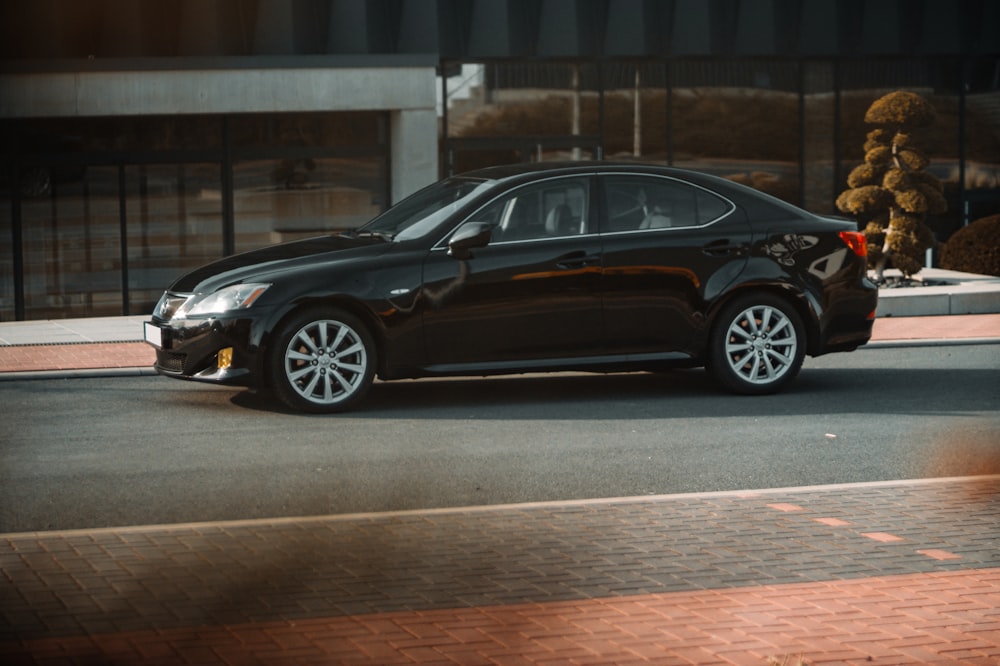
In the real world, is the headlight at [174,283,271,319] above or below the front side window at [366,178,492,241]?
below

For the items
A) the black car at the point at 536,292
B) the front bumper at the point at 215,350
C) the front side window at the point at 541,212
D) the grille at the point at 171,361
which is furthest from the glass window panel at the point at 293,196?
the front bumper at the point at 215,350

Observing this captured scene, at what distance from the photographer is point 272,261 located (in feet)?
32.2

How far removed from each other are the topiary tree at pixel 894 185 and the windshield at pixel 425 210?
384 inches

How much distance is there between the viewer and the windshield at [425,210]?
1004 centimetres

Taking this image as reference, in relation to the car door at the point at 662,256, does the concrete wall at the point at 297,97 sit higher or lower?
higher

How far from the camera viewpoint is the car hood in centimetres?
966

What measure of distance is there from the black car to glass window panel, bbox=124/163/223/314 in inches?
382

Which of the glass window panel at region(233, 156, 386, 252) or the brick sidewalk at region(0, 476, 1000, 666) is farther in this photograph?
the glass window panel at region(233, 156, 386, 252)

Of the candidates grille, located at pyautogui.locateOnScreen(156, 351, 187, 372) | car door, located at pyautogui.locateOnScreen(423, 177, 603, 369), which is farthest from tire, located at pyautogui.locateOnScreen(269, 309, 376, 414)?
grille, located at pyautogui.locateOnScreen(156, 351, 187, 372)

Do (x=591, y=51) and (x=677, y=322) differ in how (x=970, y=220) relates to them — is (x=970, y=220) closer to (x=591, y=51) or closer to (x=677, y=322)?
(x=591, y=51)

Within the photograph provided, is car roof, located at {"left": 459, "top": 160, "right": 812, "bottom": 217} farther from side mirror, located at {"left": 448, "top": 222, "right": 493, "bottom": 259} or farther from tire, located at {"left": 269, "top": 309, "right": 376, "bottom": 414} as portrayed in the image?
tire, located at {"left": 269, "top": 309, "right": 376, "bottom": 414}

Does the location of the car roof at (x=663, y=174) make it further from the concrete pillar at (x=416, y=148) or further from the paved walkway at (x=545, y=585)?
the concrete pillar at (x=416, y=148)

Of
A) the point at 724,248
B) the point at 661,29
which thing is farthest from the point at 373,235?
the point at 661,29

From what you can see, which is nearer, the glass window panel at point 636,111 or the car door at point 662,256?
the car door at point 662,256
